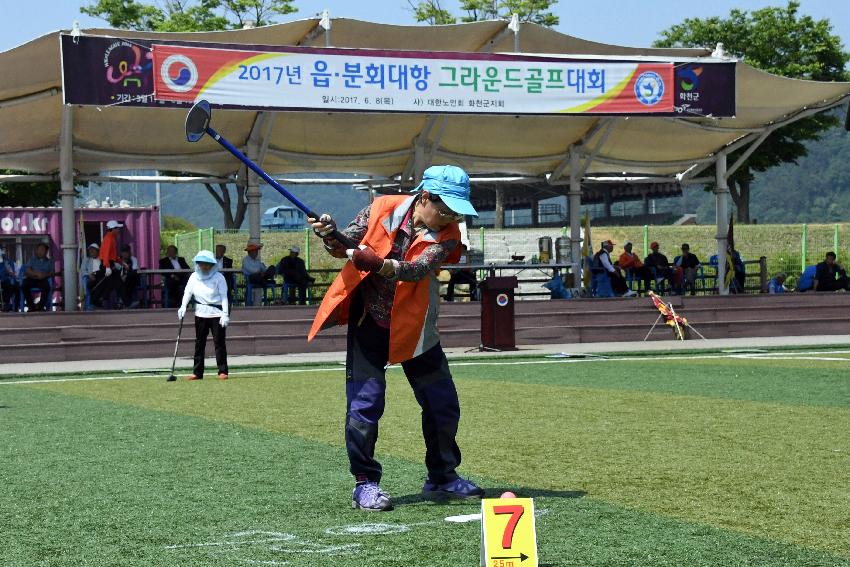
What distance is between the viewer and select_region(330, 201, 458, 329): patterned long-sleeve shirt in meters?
6.42

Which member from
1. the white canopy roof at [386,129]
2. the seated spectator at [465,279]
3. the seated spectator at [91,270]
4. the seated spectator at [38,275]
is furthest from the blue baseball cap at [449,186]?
the seated spectator at [465,279]

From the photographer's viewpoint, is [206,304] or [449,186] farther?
[206,304]

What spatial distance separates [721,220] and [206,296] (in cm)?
1473

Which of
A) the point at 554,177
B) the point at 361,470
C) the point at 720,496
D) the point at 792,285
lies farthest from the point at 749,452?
the point at 792,285

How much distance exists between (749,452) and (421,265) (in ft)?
10.4

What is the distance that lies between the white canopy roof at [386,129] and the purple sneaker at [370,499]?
15.9 m

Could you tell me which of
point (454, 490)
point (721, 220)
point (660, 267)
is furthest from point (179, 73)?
point (454, 490)

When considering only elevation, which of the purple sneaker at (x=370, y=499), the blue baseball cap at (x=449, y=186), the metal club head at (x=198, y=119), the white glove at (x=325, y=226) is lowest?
the purple sneaker at (x=370, y=499)

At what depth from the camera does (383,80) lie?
885 inches

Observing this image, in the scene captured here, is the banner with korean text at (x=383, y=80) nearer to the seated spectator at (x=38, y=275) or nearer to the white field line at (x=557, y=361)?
the seated spectator at (x=38, y=275)

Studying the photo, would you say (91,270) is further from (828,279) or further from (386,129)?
(828,279)

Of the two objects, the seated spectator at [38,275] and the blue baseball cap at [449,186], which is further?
the seated spectator at [38,275]

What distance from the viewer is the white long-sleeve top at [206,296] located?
1708cm

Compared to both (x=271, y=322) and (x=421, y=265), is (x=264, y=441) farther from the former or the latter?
(x=271, y=322)
